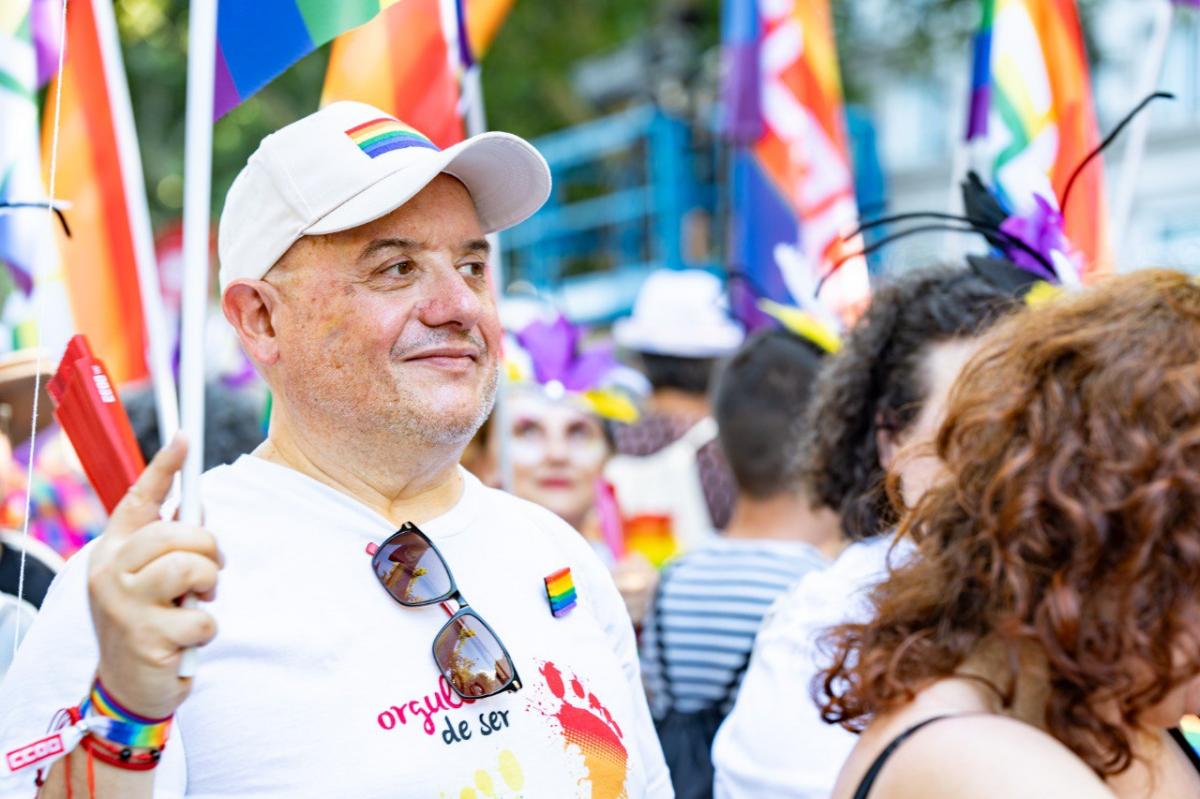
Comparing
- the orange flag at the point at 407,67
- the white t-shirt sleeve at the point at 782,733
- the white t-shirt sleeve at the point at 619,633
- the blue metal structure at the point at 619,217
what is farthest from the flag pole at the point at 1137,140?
the blue metal structure at the point at 619,217

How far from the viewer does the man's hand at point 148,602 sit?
1.23 m

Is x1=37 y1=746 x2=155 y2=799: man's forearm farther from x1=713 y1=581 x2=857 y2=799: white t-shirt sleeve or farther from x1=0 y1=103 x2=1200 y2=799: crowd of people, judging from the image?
x1=713 y1=581 x2=857 y2=799: white t-shirt sleeve

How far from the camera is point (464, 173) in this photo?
183cm

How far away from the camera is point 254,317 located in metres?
1.75

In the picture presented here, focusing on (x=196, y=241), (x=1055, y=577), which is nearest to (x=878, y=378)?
(x=1055, y=577)

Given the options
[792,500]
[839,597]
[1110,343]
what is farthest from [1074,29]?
[1110,343]

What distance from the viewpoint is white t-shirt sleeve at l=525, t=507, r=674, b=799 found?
191cm

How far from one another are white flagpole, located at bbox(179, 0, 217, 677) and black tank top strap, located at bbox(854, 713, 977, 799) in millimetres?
687

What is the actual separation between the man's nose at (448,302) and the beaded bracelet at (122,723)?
24.1 inches

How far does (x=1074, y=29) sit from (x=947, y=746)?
8.28 ft

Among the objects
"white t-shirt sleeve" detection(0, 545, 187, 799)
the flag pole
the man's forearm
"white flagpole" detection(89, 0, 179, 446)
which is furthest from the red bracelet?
the flag pole

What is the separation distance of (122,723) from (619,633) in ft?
2.70

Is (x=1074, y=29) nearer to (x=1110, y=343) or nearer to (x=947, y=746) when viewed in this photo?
(x=1110, y=343)

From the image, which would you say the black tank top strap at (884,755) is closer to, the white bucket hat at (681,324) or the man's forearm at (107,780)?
the man's forearm at (107,780)
